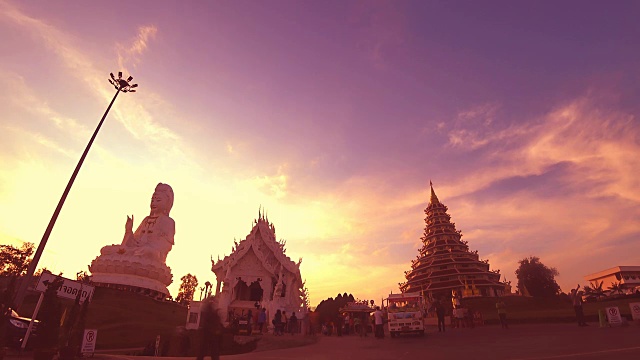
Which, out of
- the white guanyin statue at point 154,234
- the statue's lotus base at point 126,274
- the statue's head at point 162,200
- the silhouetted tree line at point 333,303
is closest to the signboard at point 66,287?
the statue's lotus base at point 126,274

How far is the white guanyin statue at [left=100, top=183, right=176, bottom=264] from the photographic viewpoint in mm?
41000

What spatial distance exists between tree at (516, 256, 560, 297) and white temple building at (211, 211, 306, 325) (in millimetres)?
48381

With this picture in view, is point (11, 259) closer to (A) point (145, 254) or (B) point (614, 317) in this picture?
(A) point (145, 254)

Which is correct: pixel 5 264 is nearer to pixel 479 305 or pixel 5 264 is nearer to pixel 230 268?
pixel 230 268

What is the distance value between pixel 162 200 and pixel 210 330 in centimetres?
4185

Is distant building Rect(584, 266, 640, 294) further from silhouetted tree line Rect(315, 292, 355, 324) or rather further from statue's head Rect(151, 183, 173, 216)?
statue's head Rect(151, 183, 173, 216)

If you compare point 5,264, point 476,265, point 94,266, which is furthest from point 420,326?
point 5,264

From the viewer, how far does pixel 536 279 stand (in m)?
62.5

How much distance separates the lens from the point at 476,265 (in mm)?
59688

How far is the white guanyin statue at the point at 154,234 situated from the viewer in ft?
135

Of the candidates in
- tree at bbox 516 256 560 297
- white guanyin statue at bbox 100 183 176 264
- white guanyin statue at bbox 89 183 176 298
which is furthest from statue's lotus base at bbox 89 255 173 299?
tree at bbox 516 256 560 297

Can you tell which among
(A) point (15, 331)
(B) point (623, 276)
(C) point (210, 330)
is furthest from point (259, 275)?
(B) point (623, 276)

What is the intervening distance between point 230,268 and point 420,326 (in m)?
17.9

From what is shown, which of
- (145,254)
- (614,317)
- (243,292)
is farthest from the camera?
(145,254)
